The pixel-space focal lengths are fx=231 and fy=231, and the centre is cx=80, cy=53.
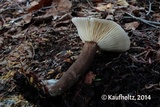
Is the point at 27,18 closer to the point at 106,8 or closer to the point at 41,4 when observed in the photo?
the point at 41,4

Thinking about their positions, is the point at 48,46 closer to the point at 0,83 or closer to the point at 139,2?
the point at 0,83

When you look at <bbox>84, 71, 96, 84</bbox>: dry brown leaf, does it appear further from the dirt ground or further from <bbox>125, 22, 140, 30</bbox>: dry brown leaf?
<bbox>125, 22, 140, 30</bbox>: dry brown leaf

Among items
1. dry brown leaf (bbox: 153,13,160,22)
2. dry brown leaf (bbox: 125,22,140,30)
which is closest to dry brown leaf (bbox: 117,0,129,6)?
dry brown leaf (bbox: 153,13,160,22)

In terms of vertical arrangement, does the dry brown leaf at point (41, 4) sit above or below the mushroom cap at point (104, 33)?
below

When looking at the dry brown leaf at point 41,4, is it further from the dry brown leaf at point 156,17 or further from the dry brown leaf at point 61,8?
the dry brown leaf at point 156,17

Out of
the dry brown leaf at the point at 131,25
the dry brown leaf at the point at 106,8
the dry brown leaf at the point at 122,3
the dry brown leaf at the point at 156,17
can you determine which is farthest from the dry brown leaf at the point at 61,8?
the dry brown leaf at the point at 156,17

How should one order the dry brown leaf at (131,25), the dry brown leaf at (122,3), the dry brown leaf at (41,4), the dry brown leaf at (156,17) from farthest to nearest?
the dry brown leaf at (41,4) → the dry brown leaf at (122,3) → the dry brown leaf at (156,17) → the dry brown leaf at (131,25)

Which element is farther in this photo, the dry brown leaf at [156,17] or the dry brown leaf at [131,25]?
the dry brown leaf at [156,17]
